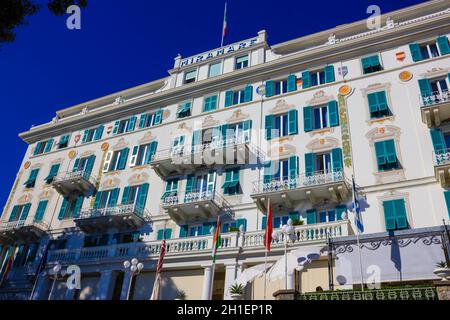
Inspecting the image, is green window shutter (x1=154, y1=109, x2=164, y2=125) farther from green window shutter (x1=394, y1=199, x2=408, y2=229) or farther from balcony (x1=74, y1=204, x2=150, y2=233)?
green window shutter (x1=394, y1=199, x2=408, y2=229)

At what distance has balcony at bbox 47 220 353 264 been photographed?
1822 cm

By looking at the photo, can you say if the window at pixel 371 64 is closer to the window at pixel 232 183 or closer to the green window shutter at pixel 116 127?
the window at pixel 232 183

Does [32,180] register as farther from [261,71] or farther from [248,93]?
[261,71]

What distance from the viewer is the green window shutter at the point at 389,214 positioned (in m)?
18.8

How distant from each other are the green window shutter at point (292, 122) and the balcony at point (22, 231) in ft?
62.6

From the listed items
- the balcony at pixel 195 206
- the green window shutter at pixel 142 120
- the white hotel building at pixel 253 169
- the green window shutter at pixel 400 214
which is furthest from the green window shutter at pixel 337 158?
the green window shutter at pixel 142 120

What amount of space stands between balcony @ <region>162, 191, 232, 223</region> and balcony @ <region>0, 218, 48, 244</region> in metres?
10.6

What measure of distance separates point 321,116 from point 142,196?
42.1 feet

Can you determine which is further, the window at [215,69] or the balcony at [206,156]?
the window at [215,69]

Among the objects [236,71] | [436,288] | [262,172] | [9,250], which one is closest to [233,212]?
[262,172]

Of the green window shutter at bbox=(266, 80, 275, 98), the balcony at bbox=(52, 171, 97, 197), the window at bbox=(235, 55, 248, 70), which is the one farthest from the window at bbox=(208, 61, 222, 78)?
the balcony at bbox=(52, 171, 97, 197)

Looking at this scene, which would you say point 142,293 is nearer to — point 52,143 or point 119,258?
point 119,258

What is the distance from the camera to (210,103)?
29156mm

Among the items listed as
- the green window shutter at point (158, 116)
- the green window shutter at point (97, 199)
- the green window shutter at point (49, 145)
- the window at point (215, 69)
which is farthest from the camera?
the green window shutter at point (49, 145)
